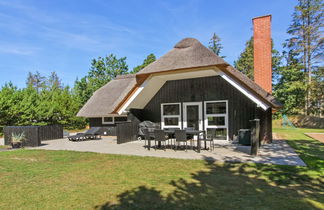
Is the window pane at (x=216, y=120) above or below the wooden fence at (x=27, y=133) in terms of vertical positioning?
above

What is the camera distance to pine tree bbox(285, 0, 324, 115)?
2773 cm

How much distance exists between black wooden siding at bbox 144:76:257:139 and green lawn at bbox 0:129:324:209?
430cm

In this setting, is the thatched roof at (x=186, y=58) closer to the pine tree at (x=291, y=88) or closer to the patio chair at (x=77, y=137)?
the patio chair at (x=77, y=137)

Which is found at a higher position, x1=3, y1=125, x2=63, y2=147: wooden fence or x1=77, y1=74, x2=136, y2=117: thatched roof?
x1=77, y1=74, x2=136, y2=117: thatched roof

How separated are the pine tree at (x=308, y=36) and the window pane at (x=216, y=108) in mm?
22929

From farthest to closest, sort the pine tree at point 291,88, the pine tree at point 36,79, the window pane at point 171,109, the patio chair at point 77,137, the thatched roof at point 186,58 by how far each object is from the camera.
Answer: the pine tree at point 36,79 → the pine tree at point 291,88 → the patio chair at point 77,137 → the window pane at point 171,109 → the thatched roof at point 186,58

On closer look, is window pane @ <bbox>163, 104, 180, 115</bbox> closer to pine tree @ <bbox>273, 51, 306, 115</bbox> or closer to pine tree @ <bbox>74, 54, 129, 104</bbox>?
pine tree @ <bbox>74, 54, 129, 104</bbox>

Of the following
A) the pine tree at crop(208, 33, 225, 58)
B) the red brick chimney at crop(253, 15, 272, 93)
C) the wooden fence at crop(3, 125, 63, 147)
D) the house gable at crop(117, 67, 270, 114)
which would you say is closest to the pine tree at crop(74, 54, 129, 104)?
the pine tree at crop(208, 33, 225, 58)

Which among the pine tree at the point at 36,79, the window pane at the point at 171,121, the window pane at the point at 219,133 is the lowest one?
the window pane at the point at 219,133

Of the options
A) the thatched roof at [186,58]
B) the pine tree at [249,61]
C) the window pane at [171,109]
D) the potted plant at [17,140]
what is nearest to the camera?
the thatched roof at [186,58]

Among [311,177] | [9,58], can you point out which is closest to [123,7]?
[311,177]

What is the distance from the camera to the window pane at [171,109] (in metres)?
12.8

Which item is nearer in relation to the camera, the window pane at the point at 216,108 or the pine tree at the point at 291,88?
the window pane at the point at 216,108

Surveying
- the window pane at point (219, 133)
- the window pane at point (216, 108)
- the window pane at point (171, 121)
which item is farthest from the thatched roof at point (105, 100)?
the window pane at point (219, 133)
